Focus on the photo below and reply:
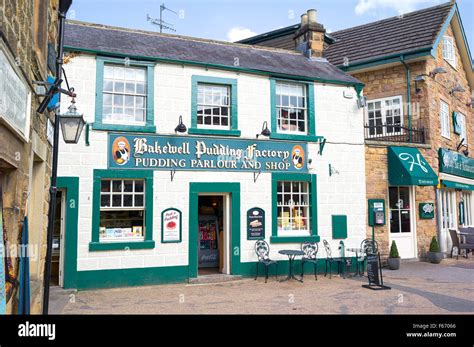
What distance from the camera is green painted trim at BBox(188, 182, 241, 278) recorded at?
1046cm

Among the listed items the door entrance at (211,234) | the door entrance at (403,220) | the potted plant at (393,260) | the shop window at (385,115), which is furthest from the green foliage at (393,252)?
the door entrance at (211,234)

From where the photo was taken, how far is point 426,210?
14547 mm

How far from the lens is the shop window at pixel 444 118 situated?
53.5 ft

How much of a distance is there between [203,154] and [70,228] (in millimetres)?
3651

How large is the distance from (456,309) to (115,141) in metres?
8.03

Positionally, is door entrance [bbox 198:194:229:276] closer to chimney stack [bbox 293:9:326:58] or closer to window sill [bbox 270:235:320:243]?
window sill [bbox 270:235:320:243]

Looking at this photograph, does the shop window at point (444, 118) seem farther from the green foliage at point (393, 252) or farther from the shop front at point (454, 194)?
the green foliage at point (393, 252)

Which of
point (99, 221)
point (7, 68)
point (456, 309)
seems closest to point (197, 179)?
point (99, 221)

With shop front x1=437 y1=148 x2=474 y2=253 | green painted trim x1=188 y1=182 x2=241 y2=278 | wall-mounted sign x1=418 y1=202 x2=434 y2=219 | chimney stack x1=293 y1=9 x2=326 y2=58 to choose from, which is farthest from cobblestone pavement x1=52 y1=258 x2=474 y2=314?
chimney stack x1=293 y1=9 x2=326 y2=58

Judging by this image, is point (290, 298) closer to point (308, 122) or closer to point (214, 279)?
point (214, 279)

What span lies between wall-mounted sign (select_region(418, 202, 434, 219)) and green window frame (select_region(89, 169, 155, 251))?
Answer: 956 centimetres

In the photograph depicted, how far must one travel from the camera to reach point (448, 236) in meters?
16.0

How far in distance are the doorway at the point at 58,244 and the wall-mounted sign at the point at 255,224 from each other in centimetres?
459

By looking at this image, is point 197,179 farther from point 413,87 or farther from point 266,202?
point 413,87
